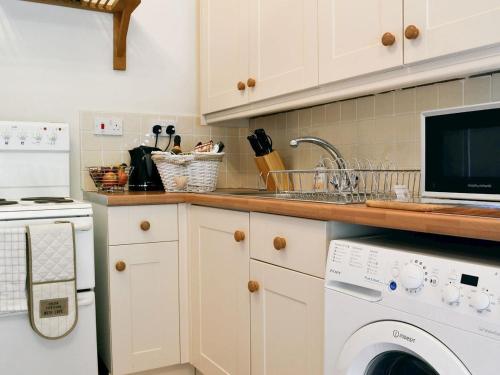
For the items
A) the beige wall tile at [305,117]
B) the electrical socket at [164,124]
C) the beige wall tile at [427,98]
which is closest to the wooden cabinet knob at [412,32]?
the beige wall tile at [427,98]

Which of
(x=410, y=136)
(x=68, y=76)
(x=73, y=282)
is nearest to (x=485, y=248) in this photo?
→ (x=410, y=136)

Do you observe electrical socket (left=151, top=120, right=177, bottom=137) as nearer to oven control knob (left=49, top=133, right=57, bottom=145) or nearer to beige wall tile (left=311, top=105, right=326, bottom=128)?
oven control knob (left=49, top=133, right=57, bottom=145)

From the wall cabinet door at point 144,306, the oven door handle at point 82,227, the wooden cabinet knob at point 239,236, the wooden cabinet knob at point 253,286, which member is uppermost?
the oven door handle at point 82,227

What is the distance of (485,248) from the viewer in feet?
3.57

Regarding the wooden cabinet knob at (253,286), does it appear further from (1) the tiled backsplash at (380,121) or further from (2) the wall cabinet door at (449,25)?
(2) the wall cabinet door at (449,25)

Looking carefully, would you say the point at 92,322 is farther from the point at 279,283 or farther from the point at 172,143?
the point at 172,143

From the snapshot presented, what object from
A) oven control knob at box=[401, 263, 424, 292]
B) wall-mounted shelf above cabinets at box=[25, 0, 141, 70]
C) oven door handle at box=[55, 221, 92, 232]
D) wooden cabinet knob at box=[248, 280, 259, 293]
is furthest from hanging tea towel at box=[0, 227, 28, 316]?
oven control knob at box=[401, 263, 424, 292]

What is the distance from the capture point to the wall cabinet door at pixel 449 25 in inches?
46.0

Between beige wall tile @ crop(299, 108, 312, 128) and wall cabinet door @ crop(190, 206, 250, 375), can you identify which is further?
beige wall tile @ crop(299, 108, 312, 128)

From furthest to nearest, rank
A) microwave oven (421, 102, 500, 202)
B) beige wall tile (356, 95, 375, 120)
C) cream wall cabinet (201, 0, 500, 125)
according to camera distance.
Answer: beige wall tile (356, 95, 375, 120)
cream wall cabinet (201, 0, 500, 125)
microwave oven (421, 102, 500, 202)

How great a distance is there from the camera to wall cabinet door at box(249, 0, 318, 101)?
1.73 metres

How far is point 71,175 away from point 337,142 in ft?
4.12

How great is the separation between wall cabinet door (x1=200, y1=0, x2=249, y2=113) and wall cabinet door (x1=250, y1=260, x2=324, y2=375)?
0.95 metres

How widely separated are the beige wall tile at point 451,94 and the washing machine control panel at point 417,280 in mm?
661
